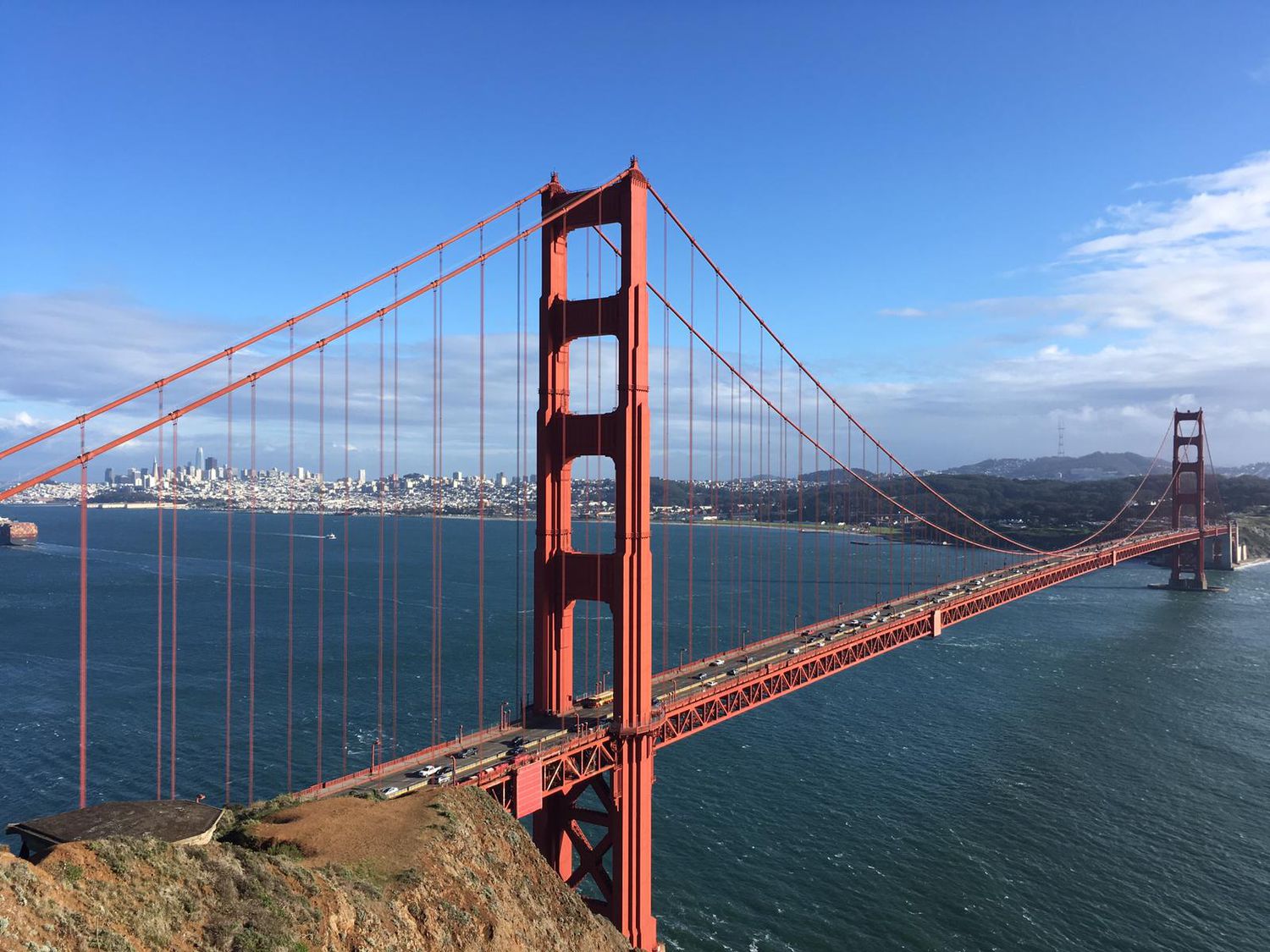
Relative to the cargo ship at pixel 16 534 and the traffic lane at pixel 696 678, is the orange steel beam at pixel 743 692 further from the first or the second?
the cargo ship at pixel 16 534

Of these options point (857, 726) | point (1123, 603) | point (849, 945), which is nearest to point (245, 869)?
point (849, 945)

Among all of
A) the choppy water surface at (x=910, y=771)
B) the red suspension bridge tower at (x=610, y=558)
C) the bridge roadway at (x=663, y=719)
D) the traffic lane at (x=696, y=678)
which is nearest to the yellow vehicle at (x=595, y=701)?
the traffic lane at (x=696, y=678)

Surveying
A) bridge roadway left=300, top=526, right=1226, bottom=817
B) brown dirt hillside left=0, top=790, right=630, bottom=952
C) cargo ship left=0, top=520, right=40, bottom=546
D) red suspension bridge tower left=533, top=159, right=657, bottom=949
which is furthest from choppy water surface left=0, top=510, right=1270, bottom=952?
cargo ship left=0, top=520, right=40, bottom=546

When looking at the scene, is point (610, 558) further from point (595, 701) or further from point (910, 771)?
point (910, 771)

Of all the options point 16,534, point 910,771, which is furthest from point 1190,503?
point 16,534

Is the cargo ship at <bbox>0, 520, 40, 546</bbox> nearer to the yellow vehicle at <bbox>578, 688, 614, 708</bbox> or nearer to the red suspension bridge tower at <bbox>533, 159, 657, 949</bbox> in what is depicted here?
the yellow vehicle at <bbox>578, 688, 614, 708</bbox>

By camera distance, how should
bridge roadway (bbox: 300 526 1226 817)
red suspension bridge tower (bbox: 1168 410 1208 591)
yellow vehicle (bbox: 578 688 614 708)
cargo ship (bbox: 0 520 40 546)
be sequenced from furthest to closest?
1. cargo ship (bbox: 0 520 40 546)
2. red suspension bridge tower (bbox: 1168 410 1208 591)
3. yellow vehicle (bbox: 578 688 614 708)
4. bridge roadway (bbox: 300 526 1226 817)
